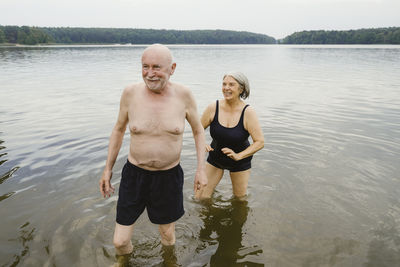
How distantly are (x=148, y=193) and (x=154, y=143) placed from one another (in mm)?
588

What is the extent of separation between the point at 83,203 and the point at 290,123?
7.61 metres

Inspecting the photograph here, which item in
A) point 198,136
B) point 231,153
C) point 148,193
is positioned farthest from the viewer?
point 231,153

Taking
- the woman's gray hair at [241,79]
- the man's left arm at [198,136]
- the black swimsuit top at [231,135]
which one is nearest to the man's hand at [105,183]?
the man's left arm at [198,136]

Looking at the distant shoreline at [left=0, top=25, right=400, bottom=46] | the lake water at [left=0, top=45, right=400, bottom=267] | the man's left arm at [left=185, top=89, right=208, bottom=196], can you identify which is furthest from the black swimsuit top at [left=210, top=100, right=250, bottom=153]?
the distant shoreline at [left=0, top=25, right=400, bottom=46]

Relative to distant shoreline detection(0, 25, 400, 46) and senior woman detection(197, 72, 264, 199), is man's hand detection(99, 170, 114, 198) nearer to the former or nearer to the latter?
senior woman detection(197, 72, 264, 199)

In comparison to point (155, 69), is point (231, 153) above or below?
below

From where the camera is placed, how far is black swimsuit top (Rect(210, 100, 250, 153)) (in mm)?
4422

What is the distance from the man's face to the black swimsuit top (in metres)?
1.80

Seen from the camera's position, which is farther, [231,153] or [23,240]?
[231,153]

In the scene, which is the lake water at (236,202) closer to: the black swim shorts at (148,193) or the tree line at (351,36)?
the black swim shorts at (148,193)

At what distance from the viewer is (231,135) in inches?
175

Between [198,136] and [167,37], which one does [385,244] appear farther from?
[167,37]

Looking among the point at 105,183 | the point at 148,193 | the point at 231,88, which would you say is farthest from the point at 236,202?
the point at 105,183

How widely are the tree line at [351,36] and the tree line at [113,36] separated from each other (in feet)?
122
